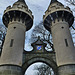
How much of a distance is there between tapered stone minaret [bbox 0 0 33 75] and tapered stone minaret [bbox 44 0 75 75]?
436 cm

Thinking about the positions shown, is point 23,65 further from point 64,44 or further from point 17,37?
point 64,44

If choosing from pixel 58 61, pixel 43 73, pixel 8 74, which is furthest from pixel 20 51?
pixel 43 73

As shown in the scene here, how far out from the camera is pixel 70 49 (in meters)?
11.4

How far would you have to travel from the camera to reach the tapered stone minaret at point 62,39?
Result: 1039 cm

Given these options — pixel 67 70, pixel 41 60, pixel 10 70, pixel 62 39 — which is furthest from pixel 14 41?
pixel 67 70

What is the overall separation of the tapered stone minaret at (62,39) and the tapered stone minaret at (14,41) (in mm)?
4364

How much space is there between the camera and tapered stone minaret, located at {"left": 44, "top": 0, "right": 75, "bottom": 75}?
409 inches

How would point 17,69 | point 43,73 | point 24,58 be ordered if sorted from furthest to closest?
point 43,73
point 24,58
point 17,69

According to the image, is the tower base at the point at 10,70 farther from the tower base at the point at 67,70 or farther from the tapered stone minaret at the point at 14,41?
the tower base at the point at 67,70

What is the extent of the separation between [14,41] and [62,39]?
6.83m

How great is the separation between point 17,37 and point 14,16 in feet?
12.4

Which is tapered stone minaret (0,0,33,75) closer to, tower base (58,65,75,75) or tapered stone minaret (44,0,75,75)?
tapered stone minaret (44,0,75,75)

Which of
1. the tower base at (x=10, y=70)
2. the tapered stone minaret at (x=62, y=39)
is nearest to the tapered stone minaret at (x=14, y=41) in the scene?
the tower base at (x=10, y=70)

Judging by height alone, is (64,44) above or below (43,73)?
above
